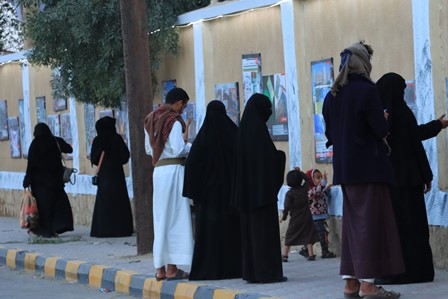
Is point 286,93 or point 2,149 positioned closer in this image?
point 286,93

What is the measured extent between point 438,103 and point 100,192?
7.72m

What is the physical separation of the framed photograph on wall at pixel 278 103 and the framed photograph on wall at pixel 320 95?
68 cm

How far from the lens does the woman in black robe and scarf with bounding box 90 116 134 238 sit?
18266mm

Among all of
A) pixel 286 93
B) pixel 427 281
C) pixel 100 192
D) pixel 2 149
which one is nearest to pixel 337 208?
pixel 286 93

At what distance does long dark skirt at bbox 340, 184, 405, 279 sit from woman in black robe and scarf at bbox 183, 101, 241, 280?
219 centimetres

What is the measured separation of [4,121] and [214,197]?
14.0 meters

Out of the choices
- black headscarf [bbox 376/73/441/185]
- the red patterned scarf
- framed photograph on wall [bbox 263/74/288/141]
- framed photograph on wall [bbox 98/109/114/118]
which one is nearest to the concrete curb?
the red patterned scarf

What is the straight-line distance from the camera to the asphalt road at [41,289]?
40.8 feet

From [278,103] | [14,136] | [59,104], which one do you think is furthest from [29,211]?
[14,136]

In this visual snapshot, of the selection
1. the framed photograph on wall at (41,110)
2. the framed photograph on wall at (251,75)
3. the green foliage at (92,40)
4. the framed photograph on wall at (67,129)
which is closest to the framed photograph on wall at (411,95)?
the framed photograph on wall at (251,75)

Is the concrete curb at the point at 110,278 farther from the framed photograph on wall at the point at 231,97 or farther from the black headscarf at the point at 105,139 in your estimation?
the framed photograph on wall at the point at 231,97

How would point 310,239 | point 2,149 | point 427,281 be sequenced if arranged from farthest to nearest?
point 2,149
point 310,239
point 427,281

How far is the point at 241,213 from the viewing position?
1128 cm

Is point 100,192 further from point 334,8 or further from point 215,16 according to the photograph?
point 334,8
